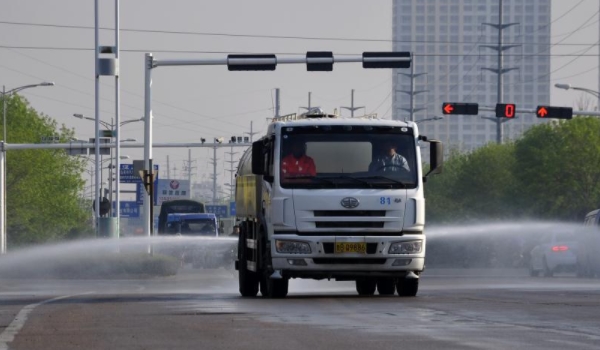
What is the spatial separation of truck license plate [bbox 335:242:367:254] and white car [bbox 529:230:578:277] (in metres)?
26.3

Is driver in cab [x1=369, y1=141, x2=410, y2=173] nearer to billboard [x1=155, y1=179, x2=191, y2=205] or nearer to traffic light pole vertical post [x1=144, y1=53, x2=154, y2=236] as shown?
traffic light pole vertical post [x1=144, y1=53, x2=154, y2=236]

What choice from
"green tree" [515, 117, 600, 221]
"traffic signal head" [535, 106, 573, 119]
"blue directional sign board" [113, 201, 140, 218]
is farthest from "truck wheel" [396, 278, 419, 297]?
"blue directional sign board" [113, 201, 140, 218]

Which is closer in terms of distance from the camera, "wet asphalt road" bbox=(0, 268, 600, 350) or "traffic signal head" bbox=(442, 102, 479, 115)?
"wet asphalt road" bbox=(0, 268, 600, 350)

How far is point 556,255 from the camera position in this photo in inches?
1987

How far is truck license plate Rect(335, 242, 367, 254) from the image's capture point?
80.1ft

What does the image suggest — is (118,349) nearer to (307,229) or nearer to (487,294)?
(307,229)

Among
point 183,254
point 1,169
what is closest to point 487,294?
point 183,254

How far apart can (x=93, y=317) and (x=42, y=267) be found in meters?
29.9

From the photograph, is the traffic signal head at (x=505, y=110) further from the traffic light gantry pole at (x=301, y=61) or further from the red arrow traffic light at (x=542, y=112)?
the traffic light gantry pole at (x=301, y=61)

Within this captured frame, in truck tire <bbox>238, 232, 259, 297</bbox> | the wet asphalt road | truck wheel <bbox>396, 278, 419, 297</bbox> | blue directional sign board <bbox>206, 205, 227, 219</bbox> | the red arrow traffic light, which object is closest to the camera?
the wet asphalt road

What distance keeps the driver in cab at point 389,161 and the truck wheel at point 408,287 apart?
1.99 metres

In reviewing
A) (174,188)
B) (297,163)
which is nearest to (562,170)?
(297,163)

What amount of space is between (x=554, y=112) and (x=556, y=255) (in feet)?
30.4

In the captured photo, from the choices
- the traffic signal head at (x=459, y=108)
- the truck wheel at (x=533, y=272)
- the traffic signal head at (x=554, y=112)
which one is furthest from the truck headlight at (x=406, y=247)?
the traffic signal head at (x=554, y=112)
